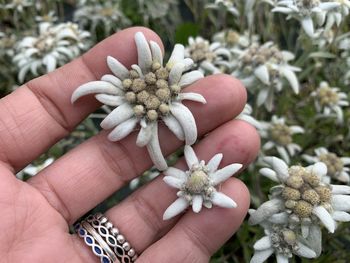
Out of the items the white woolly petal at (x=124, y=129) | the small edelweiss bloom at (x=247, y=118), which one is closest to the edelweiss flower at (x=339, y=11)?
the small edelweiss bloom at (x=247, y=118)

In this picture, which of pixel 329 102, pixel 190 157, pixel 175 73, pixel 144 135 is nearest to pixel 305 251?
pixel 190 157

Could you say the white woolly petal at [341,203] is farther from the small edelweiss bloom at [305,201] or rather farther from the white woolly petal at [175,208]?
the white woolly petal at [175,208]

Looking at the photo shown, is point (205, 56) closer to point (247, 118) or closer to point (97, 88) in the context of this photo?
point (247, 118)

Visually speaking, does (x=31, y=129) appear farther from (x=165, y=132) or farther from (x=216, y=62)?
(x=216, y=62)

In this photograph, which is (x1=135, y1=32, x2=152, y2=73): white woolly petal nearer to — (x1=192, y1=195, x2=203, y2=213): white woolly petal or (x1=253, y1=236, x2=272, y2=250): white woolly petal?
(x1=192, y1=195, x2=203, y2=213): white woolly petal

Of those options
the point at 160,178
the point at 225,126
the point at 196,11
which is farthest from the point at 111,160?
the point at 196,11

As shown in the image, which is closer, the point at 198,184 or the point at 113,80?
the point at 198,184
